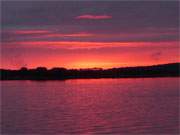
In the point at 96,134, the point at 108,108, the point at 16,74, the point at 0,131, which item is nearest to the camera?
the point at 96,134

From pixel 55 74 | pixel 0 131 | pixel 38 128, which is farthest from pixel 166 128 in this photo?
pixel 55 74

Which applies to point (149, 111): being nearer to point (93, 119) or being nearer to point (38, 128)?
point (93, 119)

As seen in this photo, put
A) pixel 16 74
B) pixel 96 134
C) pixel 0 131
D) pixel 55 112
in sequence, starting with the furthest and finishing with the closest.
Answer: pixel 16 74, pixel 55 112, pixel 0 131, pixel 96 134

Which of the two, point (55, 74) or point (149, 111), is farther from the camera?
point (55, 74)

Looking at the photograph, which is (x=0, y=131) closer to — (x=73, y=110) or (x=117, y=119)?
(x=117, y=119)

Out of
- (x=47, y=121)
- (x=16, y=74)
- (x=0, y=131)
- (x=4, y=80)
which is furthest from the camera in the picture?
(x=4, y=80)

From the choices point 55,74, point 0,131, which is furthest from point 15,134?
point 55,74

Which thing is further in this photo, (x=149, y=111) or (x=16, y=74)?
(x=16, y=74)

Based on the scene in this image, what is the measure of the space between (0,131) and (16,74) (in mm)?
75323

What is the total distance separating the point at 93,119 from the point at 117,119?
1.19 metres

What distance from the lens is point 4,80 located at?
10500 centimetres

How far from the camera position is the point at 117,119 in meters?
26.7

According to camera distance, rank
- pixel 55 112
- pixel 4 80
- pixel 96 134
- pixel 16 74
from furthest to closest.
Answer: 1. pixel 4 80
2. pixel 16 74
3. pixel 55 112
4. pixel 96 134

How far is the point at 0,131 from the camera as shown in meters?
23.1
